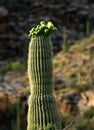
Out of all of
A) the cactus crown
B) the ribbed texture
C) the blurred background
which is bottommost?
the ribbed texture

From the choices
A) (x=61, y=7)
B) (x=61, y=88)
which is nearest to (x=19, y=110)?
(x=61, y=88)

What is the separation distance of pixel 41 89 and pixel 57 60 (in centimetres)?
1564

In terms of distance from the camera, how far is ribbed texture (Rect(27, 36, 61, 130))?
855 cm

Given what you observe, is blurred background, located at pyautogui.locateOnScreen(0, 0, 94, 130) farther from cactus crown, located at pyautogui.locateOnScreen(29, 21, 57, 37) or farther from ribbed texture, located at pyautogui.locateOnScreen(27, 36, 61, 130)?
cactus crown, located at pyautogui.locateOnScreen(29, 21, 57, 37)

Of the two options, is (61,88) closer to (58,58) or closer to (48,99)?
(58,58)

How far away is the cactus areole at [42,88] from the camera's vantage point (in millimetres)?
8555

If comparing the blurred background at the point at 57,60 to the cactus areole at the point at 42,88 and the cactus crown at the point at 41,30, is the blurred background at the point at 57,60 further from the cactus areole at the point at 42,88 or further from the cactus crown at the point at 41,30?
the cactus crown at the point at 41,30

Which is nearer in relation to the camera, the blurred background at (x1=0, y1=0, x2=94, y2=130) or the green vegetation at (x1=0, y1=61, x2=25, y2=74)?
the blurred background at (x1=0, y1=0, x2=94, y2=130)

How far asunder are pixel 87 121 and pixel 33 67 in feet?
27.0

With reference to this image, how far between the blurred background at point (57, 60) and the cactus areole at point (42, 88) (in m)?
6.82

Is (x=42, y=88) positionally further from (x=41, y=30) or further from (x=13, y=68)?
(x=13, y=68)

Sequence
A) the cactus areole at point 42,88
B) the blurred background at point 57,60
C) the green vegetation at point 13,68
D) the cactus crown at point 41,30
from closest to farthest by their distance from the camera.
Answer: the cactus areole at point 42,88 < the cactus crown at point 41,30 < the blurred background at point 57,60 < the green vegetation at point 13,68

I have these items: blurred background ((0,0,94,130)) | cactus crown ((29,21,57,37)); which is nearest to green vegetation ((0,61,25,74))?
blurred background ((0,0,94,130))

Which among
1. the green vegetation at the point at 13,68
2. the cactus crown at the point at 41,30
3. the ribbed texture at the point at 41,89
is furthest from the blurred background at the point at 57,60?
the cactus crown at the point at 41,30
